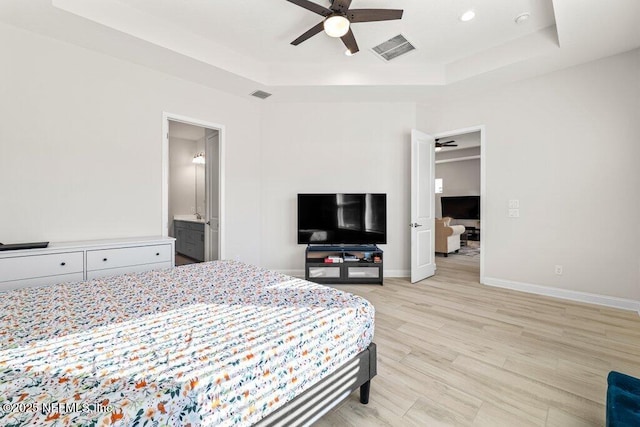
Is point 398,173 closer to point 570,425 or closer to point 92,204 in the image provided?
point 570,425

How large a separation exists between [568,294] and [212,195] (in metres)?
5.03

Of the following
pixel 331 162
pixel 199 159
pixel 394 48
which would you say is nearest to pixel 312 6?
pixel 394 48

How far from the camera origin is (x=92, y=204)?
3051 mm

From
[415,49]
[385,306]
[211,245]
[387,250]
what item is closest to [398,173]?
[387,250]

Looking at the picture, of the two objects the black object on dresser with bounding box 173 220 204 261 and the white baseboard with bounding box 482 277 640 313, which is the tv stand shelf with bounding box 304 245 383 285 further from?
the black object on dresser with bounding box 173 220 204 261

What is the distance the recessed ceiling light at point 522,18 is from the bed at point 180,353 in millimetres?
3329

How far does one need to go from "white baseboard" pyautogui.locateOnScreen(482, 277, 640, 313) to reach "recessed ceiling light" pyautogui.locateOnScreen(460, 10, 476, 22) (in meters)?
3.31

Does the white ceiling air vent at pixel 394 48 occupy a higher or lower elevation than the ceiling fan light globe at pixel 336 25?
higher

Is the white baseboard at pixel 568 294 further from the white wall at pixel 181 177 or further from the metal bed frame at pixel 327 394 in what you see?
the white wall at pixel 181 177

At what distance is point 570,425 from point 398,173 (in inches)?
139

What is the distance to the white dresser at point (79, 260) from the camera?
2297 mm

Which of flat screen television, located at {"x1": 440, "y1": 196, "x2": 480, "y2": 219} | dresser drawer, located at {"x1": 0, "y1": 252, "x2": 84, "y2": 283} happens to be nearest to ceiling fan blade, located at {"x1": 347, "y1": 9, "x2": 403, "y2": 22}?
dresser drawer, located at {"x1": 0, "y1": 252, "x2": 84, "y2": 283}

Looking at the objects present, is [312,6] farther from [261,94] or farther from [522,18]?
[522,18]

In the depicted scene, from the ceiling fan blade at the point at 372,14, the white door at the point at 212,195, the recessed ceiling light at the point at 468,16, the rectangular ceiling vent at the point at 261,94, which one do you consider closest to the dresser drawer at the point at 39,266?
the white door at the point at 212,195
